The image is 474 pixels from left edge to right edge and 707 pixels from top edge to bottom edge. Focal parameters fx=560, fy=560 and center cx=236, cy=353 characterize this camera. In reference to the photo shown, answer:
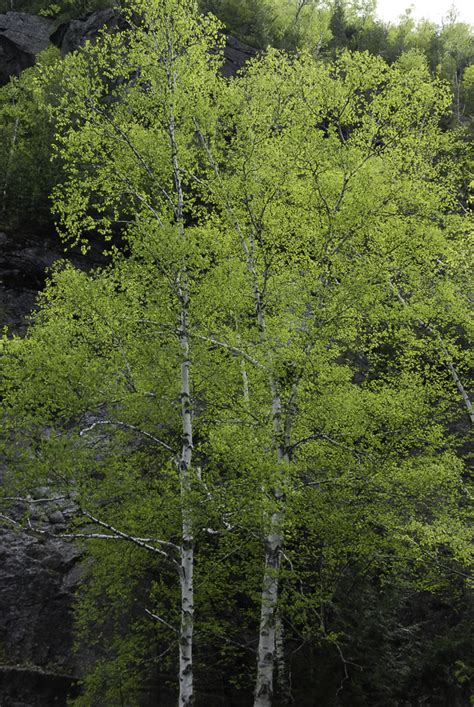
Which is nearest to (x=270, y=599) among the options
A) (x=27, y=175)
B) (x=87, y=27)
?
(x=27, y=175)

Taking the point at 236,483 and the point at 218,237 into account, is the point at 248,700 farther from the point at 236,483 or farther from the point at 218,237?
the point at 218,237

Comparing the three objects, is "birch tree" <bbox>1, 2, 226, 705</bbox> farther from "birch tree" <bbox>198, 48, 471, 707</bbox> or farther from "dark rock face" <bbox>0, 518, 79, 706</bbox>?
"dark rock face" <bbox>0, 518, 79, 706</bbox>

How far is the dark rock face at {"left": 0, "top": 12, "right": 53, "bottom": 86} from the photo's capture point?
40.5 meters

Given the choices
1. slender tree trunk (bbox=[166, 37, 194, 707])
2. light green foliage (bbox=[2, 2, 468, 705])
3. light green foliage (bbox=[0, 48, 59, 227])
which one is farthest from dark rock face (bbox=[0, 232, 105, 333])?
slender tree trunk (bbox=[166, 37, 194, 707])

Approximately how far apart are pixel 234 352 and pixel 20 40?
1706 inches

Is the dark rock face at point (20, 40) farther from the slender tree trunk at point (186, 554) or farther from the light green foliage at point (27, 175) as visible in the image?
the slender tree trunk at point (186, 554)

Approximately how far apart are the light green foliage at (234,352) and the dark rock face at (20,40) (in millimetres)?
34844

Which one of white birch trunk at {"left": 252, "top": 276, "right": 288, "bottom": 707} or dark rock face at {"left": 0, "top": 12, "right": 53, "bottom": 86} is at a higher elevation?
dark rock face at {"left": 0, "top": 12, "right": 53, "bottom": 86}

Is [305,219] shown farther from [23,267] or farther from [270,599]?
[23,267]

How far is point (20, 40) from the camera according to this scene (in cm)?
4266

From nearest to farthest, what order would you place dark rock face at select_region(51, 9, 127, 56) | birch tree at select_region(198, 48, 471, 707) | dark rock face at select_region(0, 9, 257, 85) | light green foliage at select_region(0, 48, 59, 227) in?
birch tree at select_region(198, 48, 471, 707) < light green foliage at select_region(0, 48, 59, 227) < dark rock face at select_region(51, 9, 127, 56) < dark rock face at select_region(0, 9, 257, 85)

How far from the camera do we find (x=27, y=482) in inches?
295

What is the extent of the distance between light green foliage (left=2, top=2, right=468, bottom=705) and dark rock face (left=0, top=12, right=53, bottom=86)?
1372 inches

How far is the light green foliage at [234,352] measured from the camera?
8516mm
